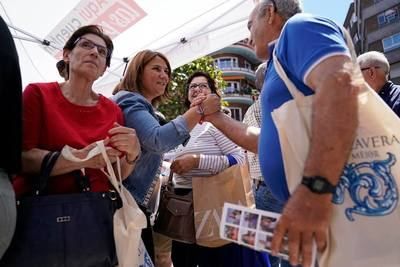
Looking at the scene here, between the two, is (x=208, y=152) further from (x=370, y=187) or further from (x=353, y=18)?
(x=353, y=18)

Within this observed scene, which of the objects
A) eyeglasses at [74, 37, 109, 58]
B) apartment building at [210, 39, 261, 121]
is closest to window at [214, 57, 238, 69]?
apartment building at [210, 39, 261, 121]

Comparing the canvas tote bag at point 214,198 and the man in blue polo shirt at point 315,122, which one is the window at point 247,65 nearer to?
the canvas tote bag at point 214,198

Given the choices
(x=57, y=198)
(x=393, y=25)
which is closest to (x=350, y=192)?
(x=57, y=198)

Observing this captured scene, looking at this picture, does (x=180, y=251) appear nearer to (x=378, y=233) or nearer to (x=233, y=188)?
(x=233, y=188)

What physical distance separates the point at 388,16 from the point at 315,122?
39915 millimetres

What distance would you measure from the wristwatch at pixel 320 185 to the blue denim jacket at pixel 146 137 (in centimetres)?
89

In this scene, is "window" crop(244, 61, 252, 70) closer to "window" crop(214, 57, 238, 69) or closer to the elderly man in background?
"window" crop(214, 57, 238, 69)

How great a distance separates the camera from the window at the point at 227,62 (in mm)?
43688

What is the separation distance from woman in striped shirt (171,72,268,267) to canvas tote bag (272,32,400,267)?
131 cm

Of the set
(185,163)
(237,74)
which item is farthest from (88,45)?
(237,74)

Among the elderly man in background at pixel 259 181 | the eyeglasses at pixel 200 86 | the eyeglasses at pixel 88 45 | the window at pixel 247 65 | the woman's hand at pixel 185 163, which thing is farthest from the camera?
the window at pixel 247 65

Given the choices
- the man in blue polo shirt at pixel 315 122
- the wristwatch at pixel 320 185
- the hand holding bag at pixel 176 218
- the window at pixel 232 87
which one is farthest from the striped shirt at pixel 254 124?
the window at pixel 232 87

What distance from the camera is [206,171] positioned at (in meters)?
2.42

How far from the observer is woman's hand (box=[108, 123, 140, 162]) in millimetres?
1537
